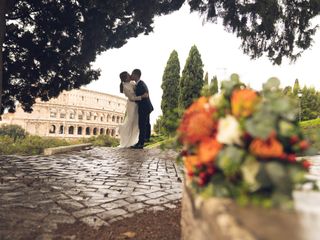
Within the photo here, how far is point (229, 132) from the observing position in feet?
5.15

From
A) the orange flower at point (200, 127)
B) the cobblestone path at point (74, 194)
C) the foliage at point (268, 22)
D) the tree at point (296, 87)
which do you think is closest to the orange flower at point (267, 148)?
the orange flower at point (200, 127)

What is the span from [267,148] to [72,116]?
2584 inches

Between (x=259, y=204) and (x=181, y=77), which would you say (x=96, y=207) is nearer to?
(x=259, y=204)

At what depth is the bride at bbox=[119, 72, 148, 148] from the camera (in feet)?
35.0

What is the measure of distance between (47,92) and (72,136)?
55.0 metres

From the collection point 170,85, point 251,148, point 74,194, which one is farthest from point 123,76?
point 170,85

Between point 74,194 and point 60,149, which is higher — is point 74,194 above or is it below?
below

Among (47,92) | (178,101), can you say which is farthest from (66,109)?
(47,92)

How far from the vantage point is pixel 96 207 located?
3.87m

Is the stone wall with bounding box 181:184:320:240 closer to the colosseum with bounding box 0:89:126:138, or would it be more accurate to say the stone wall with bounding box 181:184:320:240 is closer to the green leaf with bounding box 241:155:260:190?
the green leaf with bounding box 241:155:260:190

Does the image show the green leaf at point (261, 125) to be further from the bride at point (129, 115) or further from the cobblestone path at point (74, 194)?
the bride at point (129, 115)

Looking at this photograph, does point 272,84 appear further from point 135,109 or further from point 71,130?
point 71,130

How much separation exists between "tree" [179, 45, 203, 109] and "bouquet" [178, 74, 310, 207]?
30.8m

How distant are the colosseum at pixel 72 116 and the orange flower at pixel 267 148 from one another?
189 ft
